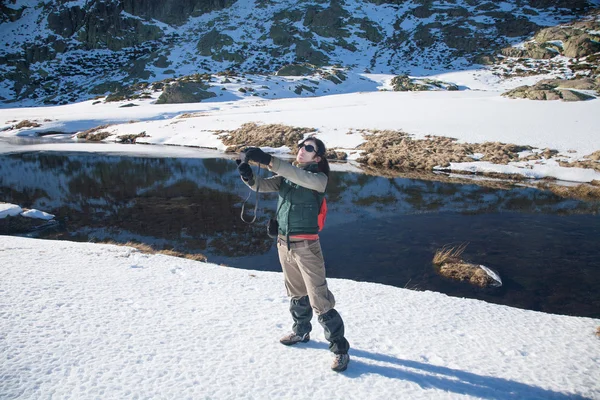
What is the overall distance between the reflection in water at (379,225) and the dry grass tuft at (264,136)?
9.96 metres

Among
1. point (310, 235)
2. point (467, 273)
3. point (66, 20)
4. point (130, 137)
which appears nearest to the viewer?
point (310, 235)

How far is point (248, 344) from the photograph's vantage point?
169 inches

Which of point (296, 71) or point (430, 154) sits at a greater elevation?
point (296, 71)

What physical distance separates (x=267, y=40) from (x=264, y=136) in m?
95.5

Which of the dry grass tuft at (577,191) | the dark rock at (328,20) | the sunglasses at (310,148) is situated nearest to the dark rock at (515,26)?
the dark rock at (328,20)

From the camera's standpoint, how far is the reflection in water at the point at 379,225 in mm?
8523

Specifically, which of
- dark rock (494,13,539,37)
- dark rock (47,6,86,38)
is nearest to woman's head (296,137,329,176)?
dark rock (494,13,539,37)

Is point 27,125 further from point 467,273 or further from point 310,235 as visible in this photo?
point 310,235

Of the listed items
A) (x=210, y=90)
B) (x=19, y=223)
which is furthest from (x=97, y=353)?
(x=210, y=90)

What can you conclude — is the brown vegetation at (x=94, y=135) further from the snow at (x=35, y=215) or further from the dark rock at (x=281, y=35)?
the dark rock at (x=281, y=35)

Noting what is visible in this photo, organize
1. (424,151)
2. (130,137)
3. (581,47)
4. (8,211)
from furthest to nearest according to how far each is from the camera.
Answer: (581,47)
(130,137)
(424,151)
(8,211)

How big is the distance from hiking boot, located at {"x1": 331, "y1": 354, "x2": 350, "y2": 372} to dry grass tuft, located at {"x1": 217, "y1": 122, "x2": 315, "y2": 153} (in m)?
25.4

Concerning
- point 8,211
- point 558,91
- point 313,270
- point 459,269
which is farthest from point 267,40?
point 313,270

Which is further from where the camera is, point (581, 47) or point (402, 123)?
point (581, 47)
